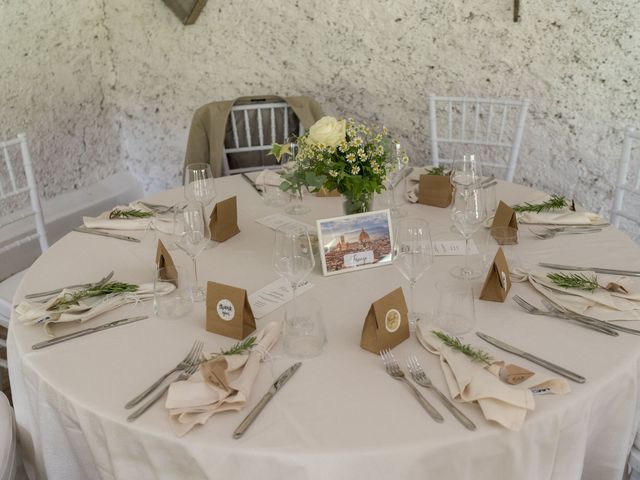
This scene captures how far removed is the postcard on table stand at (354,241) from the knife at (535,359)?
0.39 metres

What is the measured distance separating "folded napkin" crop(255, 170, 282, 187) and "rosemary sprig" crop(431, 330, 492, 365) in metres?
1.05

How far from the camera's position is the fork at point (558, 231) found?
67.0 inches

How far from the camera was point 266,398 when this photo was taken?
106 cm

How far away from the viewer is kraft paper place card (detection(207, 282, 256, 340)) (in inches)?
48.3

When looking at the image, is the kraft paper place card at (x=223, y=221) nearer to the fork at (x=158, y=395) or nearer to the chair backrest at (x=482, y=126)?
the fork at (x=158, y=395)

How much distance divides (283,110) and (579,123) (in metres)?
1.36

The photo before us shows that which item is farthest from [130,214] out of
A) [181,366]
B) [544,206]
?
[544,206]

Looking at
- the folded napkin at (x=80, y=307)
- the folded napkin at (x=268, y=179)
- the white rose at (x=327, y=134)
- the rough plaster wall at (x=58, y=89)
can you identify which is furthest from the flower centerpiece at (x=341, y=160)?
the rough plaster wall at (x=58, y=89)

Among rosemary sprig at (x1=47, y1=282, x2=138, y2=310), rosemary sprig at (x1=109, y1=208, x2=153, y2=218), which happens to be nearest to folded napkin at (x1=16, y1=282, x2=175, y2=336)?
rosemary sprig at (x1=47, y1=282, x2=138, y2=310)

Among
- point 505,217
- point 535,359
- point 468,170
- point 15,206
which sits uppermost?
point 468,170

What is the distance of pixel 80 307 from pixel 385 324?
68cm

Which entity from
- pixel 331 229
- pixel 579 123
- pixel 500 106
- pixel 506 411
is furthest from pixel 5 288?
pixel 579 123

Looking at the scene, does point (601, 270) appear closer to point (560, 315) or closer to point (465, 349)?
point (560, 315)

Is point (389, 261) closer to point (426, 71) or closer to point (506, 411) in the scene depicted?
point (506, 411)
